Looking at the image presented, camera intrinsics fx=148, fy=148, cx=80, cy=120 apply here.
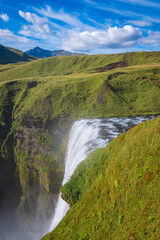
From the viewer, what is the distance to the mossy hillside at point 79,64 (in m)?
94.8

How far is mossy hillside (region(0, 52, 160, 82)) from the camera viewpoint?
→ 94750mm

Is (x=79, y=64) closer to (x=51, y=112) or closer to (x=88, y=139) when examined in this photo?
(x=51, y=112)

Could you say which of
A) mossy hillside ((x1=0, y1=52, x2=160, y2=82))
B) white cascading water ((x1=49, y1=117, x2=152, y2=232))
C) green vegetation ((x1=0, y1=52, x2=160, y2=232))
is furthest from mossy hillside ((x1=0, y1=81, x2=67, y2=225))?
mossy hillside ((x1=0, y1=52, x2=160, y2=82))

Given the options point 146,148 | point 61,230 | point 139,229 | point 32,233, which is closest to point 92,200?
point 61,230

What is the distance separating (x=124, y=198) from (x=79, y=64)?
4618 inches

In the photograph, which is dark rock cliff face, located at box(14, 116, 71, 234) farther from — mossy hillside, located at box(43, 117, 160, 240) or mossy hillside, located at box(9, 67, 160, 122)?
mossy hillside, located at box(43, 117, 160, 240)

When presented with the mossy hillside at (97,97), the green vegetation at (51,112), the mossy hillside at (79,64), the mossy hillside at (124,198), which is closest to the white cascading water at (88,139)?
the green vegetation at (51,112)

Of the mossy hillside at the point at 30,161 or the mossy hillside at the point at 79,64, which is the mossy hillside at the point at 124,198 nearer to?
the mossy hillside at the point at 30,161

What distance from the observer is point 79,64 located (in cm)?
11706

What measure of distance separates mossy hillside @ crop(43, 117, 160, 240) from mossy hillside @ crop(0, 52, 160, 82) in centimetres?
8409

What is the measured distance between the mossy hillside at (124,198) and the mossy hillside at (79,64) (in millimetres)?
84094

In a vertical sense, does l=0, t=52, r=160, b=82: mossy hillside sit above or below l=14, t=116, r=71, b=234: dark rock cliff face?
above

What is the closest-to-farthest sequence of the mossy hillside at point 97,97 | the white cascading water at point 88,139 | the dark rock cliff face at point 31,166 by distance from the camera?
the white cascading water at point 88,139
the dark rock cliff face at point 31,166
the mossy hillside at point 97,97

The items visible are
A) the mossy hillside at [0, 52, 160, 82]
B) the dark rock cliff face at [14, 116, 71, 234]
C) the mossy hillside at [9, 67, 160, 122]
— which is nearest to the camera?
the dark rock cliff face at [14, 116, 71, 234]
